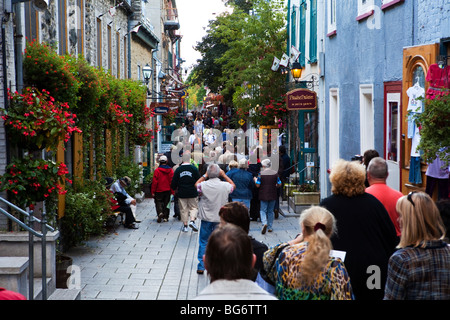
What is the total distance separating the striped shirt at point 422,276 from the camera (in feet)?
14.1

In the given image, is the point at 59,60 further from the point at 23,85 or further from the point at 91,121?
the point at 91,121

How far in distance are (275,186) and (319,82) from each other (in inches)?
221

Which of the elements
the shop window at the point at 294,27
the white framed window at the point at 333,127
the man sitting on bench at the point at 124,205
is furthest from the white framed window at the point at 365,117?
the shop window at the point at 294,27

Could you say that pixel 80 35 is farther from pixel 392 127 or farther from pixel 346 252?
pixel 346 252

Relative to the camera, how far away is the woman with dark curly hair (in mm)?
5391

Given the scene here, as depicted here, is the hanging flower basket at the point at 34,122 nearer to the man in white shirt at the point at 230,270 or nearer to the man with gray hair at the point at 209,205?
the man with gray hair at the point at 209,205

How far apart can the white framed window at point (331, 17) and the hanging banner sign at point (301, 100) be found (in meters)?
1.80

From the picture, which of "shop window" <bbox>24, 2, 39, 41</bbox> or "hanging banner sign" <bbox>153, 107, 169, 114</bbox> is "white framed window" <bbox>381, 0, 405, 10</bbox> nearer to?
"shop window" <bbox>24, 2, 39, 41</bbox>

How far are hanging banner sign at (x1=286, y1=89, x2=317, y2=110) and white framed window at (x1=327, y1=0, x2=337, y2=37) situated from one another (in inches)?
71.0

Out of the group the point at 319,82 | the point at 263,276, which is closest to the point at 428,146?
the point at 263,276

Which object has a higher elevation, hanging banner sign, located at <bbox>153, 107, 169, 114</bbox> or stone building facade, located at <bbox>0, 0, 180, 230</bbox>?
stone building facade, located at <bbox>0, 0, 180, 230</bbox>

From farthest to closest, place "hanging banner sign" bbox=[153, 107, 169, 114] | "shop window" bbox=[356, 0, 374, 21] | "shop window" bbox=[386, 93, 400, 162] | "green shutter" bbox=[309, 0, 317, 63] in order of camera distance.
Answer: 1. "hanging banner sign" bbox=[153, 107, 169, 114]
2. "green shutter" bbox=[309, 0, 317, 63]
3. "shop window" bbox=[356, 0, 374, 21]
4. "shop window" bbox=[386, 93, 400, 162]

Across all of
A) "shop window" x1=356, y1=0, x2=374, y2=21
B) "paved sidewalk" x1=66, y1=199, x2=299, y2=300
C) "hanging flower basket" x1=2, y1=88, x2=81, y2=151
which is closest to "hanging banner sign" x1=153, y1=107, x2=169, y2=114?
"paved sidewalk" x1=66, y1=199, x2=299, y2=300

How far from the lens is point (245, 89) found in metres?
26.6
